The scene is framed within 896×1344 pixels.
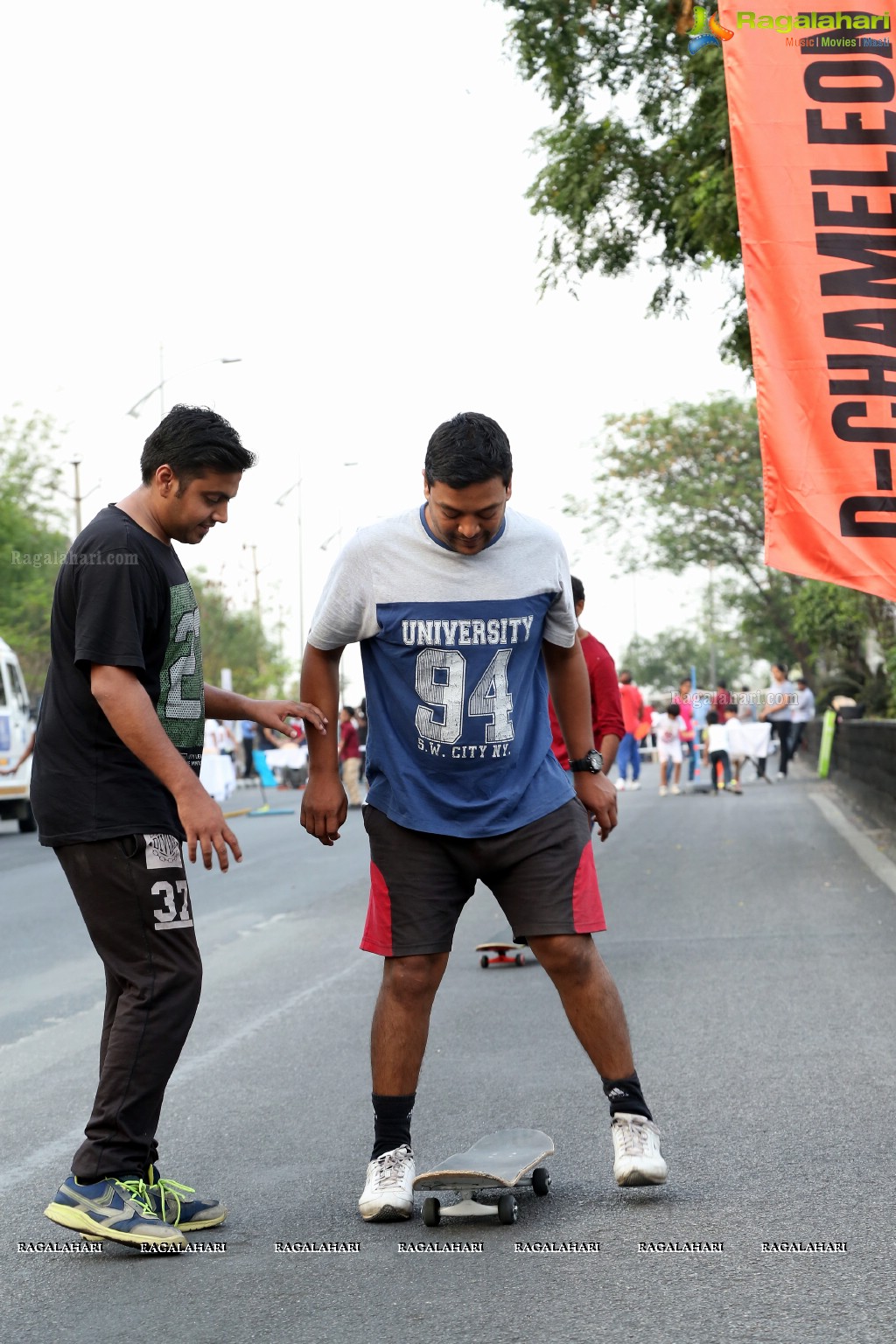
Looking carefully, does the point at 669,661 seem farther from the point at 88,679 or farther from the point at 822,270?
the point at 88,679

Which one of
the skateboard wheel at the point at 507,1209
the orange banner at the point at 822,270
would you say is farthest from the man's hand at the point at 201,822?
the orange banner at the point at 822,270

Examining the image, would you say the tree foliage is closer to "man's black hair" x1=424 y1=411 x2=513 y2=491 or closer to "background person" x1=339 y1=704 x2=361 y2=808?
"background person" x1=339 y1=704 x2=361 y2=808

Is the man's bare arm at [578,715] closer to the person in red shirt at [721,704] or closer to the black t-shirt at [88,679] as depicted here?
the black t-shirt at [88,679]

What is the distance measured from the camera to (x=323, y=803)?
14.7 ft

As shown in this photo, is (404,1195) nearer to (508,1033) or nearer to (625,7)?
(508,1033)

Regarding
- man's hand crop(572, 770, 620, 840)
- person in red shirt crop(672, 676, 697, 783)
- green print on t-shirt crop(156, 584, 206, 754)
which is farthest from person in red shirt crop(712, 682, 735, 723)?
green print on t-shirt crop(156, 584, 206, 754)

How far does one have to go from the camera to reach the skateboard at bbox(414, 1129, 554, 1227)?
408 cm

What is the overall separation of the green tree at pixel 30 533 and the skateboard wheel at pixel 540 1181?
45751 mm

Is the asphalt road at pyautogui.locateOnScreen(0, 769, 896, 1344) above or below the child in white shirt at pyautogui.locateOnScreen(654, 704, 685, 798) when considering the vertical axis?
below

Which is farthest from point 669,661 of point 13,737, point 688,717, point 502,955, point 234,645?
point 502,955

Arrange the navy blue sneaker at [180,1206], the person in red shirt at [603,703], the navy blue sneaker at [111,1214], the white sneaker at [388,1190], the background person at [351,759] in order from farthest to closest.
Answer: the background person at [351,759]
the person in red shirt at [603,703]
the white sneaker at [388,1190]
the navy blue sneaker at [180,1206]
the navy blue sneaker at [111,1214]

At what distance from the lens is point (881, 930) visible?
930 centimetres

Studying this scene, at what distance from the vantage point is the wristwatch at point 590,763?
15.8 ft

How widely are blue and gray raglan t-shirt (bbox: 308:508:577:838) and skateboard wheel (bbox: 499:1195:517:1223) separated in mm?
876
